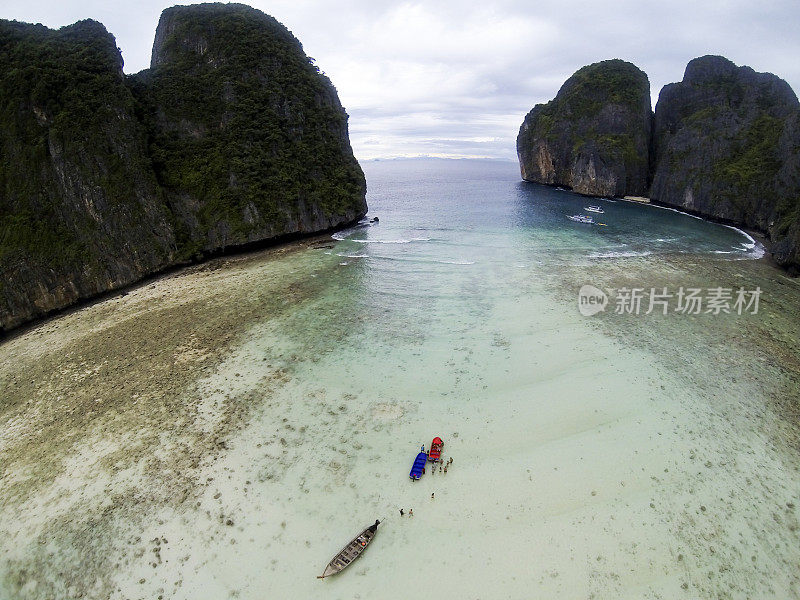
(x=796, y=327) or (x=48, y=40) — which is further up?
(x=48, y=40)

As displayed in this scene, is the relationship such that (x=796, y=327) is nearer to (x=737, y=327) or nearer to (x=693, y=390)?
(x=737, y=327)

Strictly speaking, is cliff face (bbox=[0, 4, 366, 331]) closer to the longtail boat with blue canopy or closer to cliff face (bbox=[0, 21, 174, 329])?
cliff face (bbox=[0, 21, 174, 329])

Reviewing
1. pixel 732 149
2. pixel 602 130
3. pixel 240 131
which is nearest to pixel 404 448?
pixel 240 131

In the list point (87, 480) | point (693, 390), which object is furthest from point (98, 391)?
point (693, 390)

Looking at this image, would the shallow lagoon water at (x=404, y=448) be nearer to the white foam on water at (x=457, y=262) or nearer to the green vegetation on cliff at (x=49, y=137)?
the green vegetation on cliff at (x=49, y=137)

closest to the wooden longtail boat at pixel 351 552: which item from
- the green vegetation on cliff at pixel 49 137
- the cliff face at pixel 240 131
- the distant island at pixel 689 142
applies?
the green vegetation on cliff at pixel 49 137
